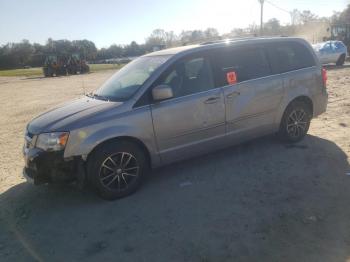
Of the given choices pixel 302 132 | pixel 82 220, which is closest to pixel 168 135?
pixel 82 220

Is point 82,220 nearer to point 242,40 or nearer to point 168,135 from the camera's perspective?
point 168,135

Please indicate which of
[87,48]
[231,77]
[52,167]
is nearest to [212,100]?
[231,77]

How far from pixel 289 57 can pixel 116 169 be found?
356cm

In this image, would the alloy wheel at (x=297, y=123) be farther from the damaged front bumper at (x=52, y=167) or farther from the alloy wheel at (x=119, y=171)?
the damaged front bumper at (x=52, y=167)

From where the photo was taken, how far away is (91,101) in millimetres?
5402

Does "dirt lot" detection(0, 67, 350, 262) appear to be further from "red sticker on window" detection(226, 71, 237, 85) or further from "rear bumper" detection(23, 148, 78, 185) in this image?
"red sticker on window" detection(226, 71, 237, 85)

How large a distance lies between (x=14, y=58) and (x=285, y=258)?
264 feet

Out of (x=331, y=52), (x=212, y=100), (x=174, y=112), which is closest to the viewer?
(x=174, y=112)

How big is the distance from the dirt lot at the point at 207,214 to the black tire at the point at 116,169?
0.47 feet

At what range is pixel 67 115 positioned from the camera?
4918mm

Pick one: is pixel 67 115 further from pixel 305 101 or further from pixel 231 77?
pixel 305 101

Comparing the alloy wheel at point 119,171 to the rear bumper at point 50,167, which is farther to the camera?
the alloy wheel at point 119,171

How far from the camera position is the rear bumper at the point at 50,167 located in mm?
4562

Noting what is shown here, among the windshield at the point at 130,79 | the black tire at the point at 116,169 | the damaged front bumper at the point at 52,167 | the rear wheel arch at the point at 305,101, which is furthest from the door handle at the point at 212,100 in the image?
the damaged front bumper at the point at 52,167
